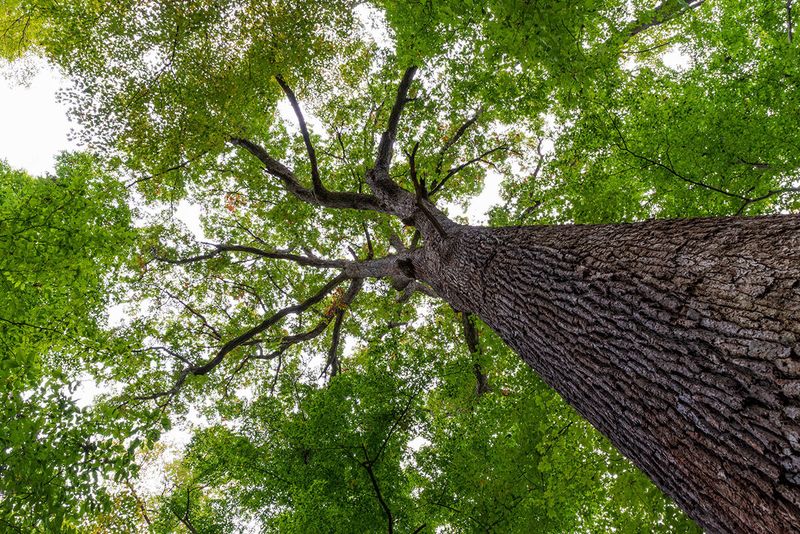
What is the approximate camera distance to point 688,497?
6.53 feet

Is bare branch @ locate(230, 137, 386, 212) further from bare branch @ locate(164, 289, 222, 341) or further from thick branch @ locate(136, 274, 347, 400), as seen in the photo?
bare branch @ locate(164, 289, 222, 341)

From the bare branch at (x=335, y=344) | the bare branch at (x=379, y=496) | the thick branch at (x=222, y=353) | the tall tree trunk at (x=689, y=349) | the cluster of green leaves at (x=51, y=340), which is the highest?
the bare branch at (x=335, y=344)

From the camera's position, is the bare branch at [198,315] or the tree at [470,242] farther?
the bare branch at [198,315]

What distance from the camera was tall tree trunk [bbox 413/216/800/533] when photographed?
1.60 metres

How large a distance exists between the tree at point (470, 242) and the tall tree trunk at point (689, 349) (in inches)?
0.5

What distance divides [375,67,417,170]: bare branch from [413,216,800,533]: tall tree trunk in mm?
5377

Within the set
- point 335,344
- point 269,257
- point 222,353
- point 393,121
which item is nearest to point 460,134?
point 393,121

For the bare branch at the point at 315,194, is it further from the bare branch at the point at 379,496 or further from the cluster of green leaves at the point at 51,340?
the bare branch at the point at 379,496

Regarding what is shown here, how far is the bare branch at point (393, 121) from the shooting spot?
7688mm

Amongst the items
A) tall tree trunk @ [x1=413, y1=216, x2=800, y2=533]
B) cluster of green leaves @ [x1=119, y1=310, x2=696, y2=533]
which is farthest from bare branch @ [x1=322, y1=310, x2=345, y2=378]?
tall tree trunk @ [x1=413, y1=216, x2=800, y2=533]

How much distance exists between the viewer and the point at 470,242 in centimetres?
504

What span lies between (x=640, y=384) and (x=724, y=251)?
89 cm

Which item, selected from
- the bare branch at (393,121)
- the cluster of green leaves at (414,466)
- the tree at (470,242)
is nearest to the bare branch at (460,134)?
the tree at (470,242)

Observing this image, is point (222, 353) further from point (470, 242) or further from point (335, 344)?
point (470, 242)
